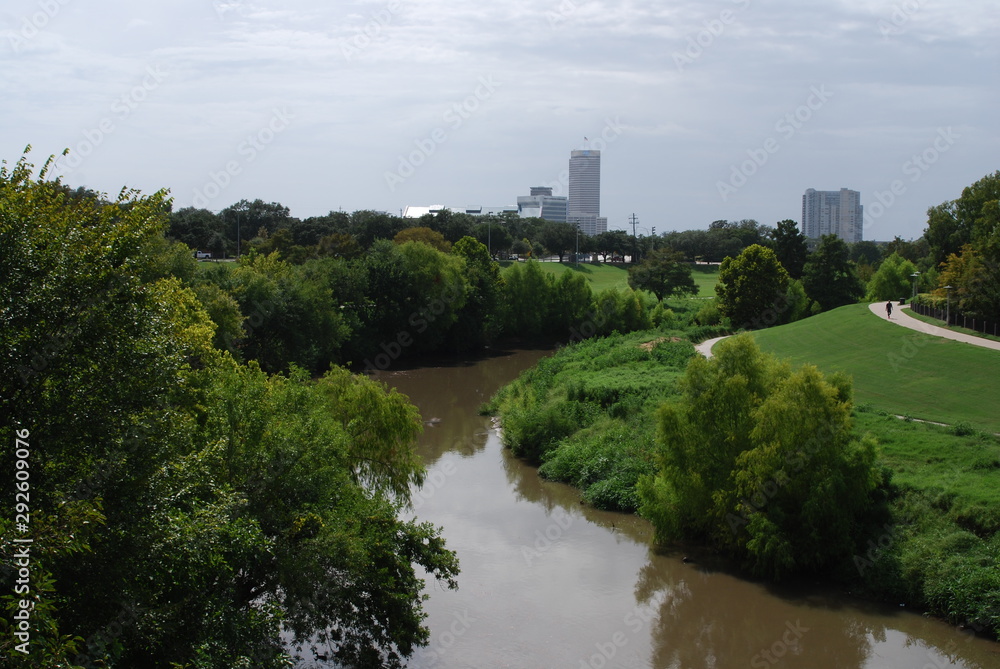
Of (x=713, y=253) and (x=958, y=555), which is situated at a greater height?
(x=713, y=253)

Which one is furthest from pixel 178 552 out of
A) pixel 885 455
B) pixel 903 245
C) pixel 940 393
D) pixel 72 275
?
pixel 903 245

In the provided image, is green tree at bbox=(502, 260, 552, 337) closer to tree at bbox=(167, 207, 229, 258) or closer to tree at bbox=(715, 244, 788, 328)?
tree at bbox=(715, 244, 788, 328)

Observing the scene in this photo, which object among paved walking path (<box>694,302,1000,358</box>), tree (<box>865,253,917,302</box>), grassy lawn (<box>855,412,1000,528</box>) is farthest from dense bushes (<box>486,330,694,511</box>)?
tree (<box>865,253,917,302</box>)

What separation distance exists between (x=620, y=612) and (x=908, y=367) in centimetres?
2070

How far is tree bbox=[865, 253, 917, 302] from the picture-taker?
62312 millimetres

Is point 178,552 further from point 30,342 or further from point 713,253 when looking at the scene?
point 713,253

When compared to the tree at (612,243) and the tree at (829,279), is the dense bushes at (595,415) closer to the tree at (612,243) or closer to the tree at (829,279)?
the tree at (829,279)

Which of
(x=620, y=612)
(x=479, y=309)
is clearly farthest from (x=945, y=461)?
(x=479, y=309)

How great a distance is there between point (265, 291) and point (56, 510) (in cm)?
3425

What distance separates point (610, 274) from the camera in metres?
Result: 100

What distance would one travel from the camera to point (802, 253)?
69438 mm

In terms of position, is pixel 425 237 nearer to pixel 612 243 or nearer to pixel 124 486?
pixel 612 243

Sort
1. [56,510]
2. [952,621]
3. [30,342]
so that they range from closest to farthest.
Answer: [56,510], [30,342], [952,621]

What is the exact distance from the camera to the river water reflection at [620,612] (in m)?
16.5
